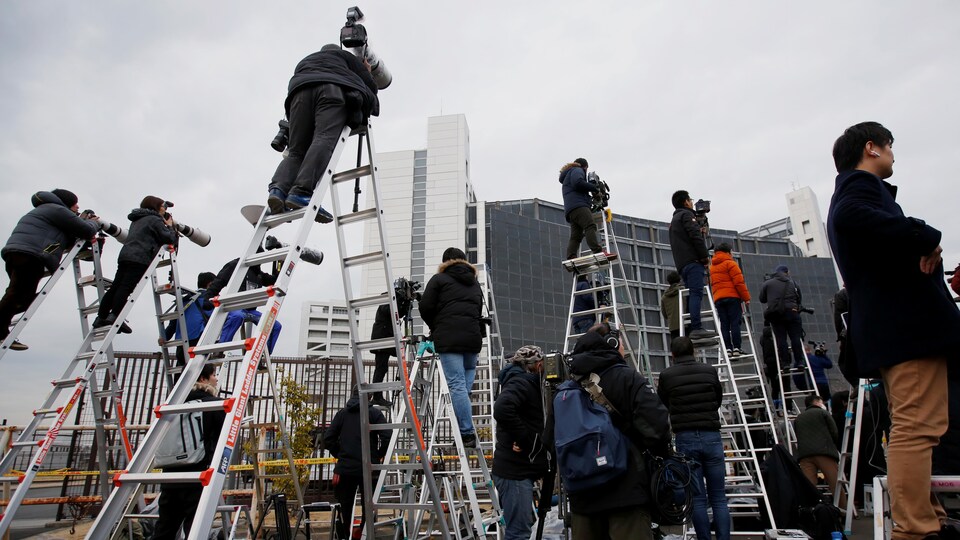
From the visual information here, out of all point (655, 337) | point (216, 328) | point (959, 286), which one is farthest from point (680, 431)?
point (655, 337)

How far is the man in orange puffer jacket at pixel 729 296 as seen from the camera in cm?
764

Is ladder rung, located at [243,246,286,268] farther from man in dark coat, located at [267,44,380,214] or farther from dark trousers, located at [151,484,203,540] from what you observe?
dark trousers, located at [151,484,203,540]

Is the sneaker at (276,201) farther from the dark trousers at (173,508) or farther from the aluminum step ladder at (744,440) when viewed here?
the aluminum step ladder at (744,440)

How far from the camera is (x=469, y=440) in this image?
4938 millimetres

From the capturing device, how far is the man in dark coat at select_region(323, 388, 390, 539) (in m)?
5.87

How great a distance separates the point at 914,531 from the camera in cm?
204

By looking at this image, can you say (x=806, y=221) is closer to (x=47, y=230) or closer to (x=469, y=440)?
(x=469, y=440)

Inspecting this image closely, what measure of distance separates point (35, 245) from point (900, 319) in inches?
261

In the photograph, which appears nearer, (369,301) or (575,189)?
(369,301)

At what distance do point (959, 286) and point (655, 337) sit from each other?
48.6 metres

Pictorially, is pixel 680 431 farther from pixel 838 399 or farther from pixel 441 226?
pixel 441 226

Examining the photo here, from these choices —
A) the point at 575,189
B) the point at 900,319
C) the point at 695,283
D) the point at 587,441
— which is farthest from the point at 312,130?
the point at 695,283

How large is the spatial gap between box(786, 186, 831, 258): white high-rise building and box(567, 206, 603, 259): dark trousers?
7833cm

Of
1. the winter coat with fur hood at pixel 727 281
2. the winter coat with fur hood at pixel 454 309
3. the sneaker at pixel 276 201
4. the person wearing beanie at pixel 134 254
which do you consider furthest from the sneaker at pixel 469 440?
the winter coat with fur hood at pixel 727 281
